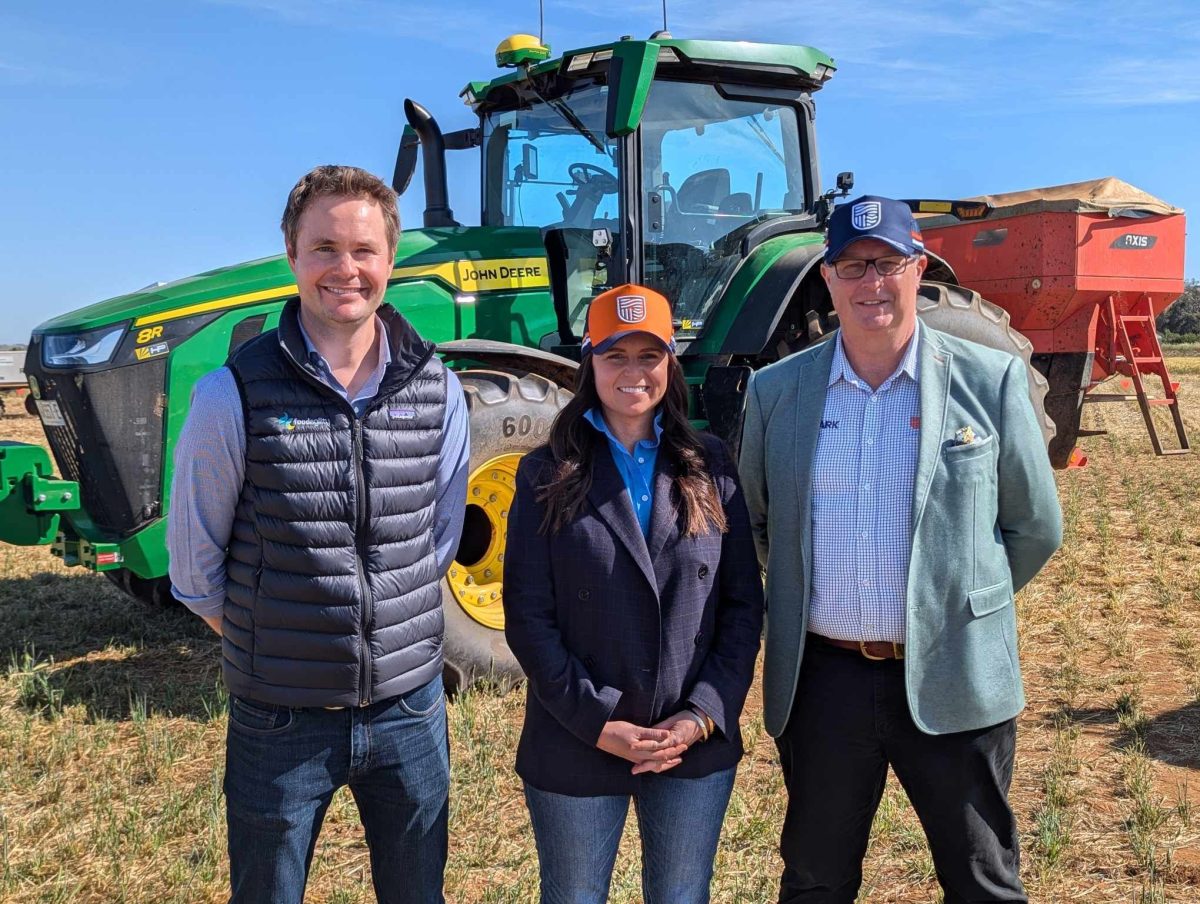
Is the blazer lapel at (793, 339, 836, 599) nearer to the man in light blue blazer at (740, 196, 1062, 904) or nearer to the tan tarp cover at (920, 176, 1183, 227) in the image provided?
the man in light blue blazer at (740, 196, 1062, 904)

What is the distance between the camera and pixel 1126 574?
6352 mm

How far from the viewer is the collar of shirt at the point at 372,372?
207 cm

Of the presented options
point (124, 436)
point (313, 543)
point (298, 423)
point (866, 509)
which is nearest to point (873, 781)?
point (866, 509)

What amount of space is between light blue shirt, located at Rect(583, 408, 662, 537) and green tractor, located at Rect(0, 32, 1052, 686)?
2329 mm

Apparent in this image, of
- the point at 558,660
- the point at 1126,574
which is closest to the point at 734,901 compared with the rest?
the point at 558,660

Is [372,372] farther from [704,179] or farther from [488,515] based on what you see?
[704,179]

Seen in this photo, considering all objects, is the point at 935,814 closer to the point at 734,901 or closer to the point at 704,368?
the point at 734,901

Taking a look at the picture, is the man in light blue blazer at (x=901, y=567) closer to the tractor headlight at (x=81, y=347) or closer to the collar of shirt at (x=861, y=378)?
the collar of shirt at (x=861, y=378)

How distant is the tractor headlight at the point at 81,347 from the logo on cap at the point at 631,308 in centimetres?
305

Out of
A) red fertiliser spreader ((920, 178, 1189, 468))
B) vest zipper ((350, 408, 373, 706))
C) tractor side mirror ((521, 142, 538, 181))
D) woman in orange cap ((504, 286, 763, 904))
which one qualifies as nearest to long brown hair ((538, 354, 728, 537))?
woman in orange cap ((504, 286, 763, 904))

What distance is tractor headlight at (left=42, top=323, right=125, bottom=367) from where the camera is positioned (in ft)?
14.8

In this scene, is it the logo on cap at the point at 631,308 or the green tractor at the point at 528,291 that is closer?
the logo on cap at the point at 631,308

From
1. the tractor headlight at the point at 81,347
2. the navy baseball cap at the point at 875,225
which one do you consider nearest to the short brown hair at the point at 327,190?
the navy baseball cap at the point at 875,225

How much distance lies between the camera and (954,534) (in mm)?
2158
